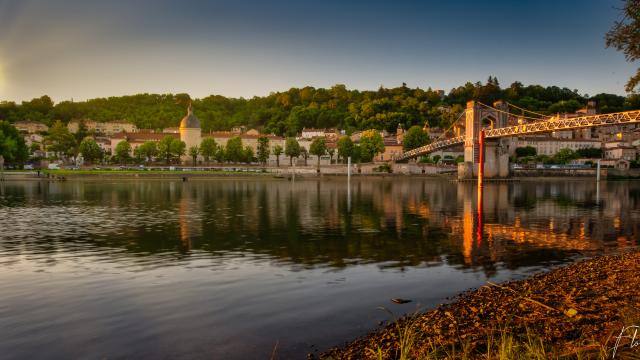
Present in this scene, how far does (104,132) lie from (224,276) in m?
175

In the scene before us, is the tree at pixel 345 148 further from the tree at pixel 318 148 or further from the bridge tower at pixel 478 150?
the bridge tower at pixel 478 150

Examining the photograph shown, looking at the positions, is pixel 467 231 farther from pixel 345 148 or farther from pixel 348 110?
pixel 348 110

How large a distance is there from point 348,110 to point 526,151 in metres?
69.0

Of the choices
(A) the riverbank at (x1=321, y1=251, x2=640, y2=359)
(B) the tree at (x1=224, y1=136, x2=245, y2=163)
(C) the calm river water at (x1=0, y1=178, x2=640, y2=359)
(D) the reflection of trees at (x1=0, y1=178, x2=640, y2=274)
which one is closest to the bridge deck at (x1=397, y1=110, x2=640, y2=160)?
(D) the reflection of trees at (x1=0, y1=178, x2=640, y2=274)

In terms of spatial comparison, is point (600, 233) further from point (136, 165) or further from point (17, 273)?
point (136, 165)

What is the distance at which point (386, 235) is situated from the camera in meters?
22.2

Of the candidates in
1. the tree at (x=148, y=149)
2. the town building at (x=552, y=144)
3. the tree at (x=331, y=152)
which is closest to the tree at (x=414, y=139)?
the tree at (x=331, y=152)

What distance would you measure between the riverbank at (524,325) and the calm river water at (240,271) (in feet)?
3.20

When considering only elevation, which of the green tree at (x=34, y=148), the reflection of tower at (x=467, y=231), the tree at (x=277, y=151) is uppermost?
the green tree at (x=34, y=148)

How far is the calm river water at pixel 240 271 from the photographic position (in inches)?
364

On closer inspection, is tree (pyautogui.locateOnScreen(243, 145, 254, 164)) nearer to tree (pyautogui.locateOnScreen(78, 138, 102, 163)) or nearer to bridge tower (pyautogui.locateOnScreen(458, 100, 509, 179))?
tree (pyautogui.locateOnScreen(78, 138, 102, 163))

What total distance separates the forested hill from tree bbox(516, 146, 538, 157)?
27368 mm

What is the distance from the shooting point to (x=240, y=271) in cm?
1467

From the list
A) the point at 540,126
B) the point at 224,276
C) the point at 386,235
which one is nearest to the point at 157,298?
the point at 224,276
